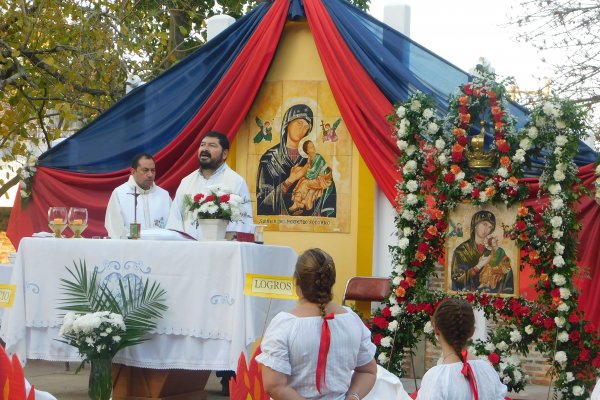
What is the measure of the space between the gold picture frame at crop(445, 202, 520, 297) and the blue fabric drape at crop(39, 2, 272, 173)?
10.7 feet

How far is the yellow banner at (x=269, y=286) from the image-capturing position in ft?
25.0

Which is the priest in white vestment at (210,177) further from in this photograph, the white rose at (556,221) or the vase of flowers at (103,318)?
the white rose at (556,221)

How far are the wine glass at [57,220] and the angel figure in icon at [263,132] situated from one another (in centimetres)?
A: 314

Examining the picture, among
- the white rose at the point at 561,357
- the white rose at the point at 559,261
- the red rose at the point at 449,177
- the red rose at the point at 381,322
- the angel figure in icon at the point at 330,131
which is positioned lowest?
the white rose at the point at 561,357

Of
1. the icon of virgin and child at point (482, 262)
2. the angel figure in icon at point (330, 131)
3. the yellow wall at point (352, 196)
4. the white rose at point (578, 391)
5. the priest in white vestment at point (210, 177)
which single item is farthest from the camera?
the angel figure in icon at point (330, 131)

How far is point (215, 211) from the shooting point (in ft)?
26.6

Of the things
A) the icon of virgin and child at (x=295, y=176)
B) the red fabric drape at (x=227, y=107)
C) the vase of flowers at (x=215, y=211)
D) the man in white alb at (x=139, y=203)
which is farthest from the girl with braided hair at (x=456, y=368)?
the red fabric drape at (x=227, y=107)

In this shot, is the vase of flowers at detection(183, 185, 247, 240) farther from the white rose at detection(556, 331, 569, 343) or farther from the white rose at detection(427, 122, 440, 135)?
the white rose at detection(556, 331, 569, 343)

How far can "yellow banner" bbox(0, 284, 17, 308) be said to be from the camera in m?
8.18

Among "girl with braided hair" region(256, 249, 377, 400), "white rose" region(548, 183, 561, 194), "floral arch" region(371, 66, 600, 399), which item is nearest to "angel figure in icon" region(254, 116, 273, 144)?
"floral arch" region(371, 66, 600, 399)

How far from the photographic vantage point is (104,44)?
13.4 meters

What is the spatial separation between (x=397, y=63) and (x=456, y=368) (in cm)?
598

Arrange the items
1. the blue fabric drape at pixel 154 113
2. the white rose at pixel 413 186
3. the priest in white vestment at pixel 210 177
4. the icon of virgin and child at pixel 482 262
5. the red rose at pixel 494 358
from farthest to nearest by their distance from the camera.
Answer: the blue fabric drape at pixel 154 113, the priest in white vestment at pixel 210 177, the white rose at pixel 413 186, the icon of virgin and child at pixel 482 262, the red rose at pixel 494 358

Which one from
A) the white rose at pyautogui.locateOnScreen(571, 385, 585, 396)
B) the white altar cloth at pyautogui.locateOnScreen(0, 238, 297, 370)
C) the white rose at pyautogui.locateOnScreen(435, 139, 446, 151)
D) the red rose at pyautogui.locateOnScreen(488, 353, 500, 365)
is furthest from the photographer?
the white rose at pyautogui.locateOnScreen(435, 139, 446, 151)
